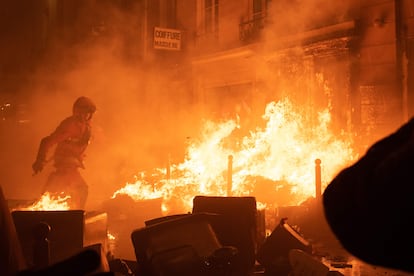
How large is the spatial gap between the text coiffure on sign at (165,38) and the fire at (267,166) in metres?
3.15

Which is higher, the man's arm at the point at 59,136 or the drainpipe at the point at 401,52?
the drainpipe at the point at 401,52

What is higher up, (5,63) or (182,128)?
(5,63)

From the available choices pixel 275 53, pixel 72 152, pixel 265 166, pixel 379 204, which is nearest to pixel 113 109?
pixel 275 53

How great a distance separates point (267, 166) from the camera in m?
10.9

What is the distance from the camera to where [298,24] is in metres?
11.3

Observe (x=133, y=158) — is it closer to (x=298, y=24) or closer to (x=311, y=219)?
(x=298, y=24)

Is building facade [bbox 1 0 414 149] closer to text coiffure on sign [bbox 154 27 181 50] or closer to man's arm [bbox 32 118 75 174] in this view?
text coiffure on sign [bbox 154 27 181 50]

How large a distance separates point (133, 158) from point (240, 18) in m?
6.40

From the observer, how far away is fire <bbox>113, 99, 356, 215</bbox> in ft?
31.2

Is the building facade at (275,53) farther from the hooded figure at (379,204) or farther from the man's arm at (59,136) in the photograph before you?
the hooded figure at (379,204)

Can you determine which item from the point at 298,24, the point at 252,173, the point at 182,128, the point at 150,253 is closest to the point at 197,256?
the point at 150,253

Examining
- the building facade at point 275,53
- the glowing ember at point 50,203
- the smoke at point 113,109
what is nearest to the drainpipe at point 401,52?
the building facade at point 275,53

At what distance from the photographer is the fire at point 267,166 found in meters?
9.52

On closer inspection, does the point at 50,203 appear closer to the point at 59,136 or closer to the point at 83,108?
the point at 59,136
